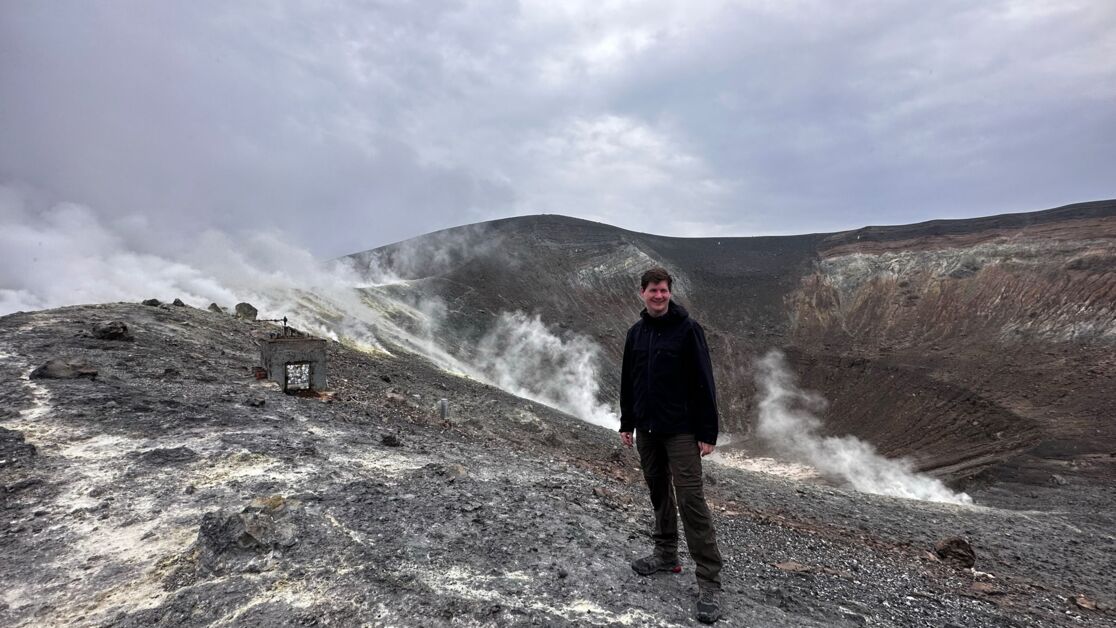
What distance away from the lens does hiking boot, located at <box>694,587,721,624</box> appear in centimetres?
325

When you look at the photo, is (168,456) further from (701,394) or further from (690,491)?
(701,394)

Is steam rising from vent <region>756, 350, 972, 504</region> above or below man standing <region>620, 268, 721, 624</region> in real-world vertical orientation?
below

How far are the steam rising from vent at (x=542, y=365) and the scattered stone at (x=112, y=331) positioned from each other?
53.1ft

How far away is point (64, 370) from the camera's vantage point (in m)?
7.76

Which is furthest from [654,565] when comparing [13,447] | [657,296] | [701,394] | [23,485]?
[13,447]

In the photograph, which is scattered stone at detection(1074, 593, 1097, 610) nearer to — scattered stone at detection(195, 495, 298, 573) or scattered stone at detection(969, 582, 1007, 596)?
scattered stone at detection(969, 582, 1007, 596)

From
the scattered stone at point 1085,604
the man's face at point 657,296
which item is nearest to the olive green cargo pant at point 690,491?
the man's face at point 657,296

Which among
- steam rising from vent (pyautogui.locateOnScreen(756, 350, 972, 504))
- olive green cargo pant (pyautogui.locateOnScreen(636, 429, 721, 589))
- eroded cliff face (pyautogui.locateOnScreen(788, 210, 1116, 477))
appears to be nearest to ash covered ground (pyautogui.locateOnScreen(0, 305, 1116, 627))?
olive green cargo pant (pyautogui.locateOnScreen(636, 429, 721, 589))

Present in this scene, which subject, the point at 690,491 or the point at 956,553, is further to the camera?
the point at 956,553

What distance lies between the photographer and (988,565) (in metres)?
8.69

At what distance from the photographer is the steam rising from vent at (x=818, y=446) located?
18.7m

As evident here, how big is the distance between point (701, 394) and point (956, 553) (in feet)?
23.8

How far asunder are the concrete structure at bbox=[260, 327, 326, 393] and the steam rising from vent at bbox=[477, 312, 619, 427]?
51.5ft

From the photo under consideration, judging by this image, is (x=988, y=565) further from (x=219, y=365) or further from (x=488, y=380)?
(x=488, y=380)
